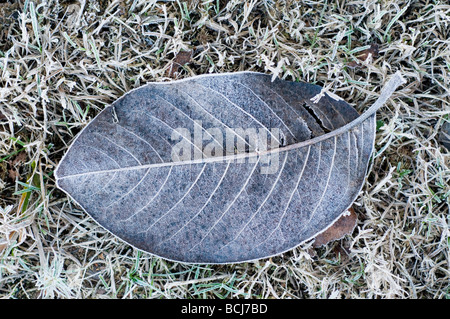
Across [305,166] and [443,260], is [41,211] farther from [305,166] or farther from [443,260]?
[443,260]

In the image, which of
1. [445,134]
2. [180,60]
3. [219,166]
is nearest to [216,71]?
[180,60]

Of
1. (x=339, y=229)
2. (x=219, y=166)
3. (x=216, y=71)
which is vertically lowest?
(x=339, y=229)

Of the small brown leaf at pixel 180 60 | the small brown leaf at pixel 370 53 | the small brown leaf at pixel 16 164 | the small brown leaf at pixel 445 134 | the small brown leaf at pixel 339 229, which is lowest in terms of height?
the small brown leaf at pixel 339 229

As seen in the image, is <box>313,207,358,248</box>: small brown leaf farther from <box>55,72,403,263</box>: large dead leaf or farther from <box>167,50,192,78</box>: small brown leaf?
<box>167,50,192,78</box>: small brown leaf

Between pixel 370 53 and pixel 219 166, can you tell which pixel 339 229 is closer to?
pixel 219 166

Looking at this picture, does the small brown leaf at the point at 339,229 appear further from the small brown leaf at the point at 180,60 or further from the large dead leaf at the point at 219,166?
the small brown leaf at the point at 180,60

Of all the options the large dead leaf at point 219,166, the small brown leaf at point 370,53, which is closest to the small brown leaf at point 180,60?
the large dead leaf at point 219,166
